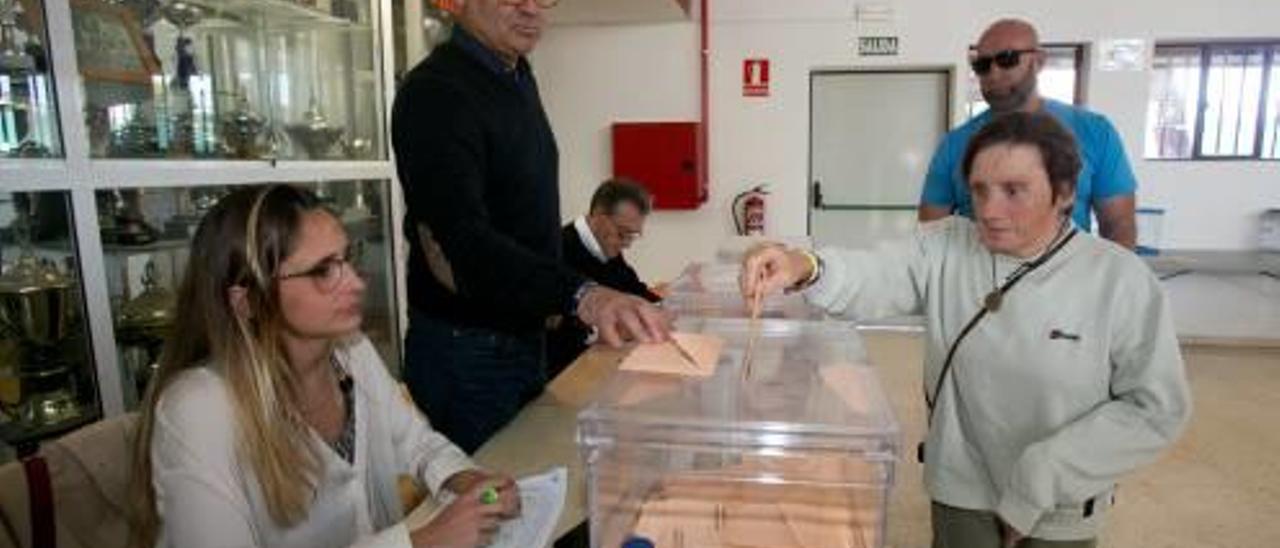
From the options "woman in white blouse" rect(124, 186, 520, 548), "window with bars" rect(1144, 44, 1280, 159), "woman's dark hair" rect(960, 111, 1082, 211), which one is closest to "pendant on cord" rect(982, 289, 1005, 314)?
"woman's dark hair" rect(960, 111, 1082, 211)

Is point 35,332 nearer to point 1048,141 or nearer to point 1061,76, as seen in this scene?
point 1048,141

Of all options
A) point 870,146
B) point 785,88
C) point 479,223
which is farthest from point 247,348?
point 870,146

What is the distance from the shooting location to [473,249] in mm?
1312

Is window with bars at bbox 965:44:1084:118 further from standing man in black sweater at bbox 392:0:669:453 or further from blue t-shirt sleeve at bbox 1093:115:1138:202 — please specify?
standing man in black sweater at bbox 392:0:669:453

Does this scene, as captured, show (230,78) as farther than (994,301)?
Yes

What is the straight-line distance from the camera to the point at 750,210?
4969mm

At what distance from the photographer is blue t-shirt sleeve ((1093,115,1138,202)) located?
2.00 metres

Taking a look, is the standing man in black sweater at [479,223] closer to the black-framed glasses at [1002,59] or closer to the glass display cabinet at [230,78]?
the black-framed glasses at [1002,59]

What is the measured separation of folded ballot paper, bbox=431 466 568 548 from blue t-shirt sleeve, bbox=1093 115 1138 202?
1.54m

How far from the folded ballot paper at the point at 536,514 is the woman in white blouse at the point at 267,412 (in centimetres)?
2

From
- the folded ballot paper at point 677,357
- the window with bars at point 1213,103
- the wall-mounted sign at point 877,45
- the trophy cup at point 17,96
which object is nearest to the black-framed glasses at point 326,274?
the folded ballot paper at point 677,357

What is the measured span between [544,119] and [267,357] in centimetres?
76

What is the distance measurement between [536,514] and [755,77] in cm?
409

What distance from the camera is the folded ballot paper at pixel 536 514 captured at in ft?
3.55
